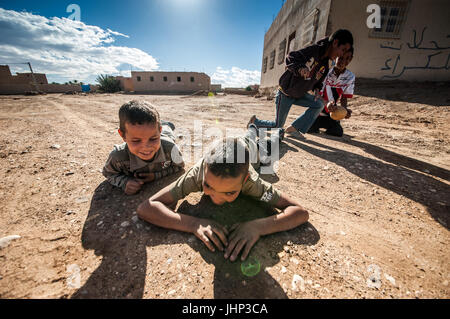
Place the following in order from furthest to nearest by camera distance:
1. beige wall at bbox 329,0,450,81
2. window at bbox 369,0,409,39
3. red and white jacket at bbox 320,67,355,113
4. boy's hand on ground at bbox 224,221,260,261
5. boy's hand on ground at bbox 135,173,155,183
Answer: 1. window at bbox 369,0,409,39
2. beige wall at bbox 329,0,450,81
3. red and white jacket at bbox 320,67,355,113
4. boy's hand on ground at bbox 135,173,155,183
5. boy's hand on ground at bbox 224,221,260,261

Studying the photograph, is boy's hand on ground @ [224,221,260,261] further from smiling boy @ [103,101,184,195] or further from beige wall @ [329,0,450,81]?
beige wall @ [329,0,450,81]

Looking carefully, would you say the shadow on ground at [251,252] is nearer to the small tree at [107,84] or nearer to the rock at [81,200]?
the rock at [81,200]

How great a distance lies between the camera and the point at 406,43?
6699mm

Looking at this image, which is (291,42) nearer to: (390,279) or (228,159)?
(228,159)

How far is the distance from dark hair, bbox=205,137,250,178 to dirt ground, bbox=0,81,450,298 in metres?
0.48

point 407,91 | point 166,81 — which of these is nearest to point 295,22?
point 407,91

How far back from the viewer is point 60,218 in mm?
1465

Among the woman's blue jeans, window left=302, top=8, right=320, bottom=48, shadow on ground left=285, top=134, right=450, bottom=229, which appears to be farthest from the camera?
window left=302, top=8, right=320, bottom=48

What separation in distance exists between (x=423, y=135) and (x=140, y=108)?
194 inches

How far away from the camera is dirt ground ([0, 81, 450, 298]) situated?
979 mm

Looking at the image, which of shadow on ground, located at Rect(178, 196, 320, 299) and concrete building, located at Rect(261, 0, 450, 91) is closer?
shadow on ground, located at Rect(178, 196, 320, 299)

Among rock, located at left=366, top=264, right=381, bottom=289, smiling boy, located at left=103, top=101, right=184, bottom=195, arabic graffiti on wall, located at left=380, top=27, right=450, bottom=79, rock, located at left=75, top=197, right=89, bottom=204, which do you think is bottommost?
rock, located at left=366, top=264, right=381, bottom=289

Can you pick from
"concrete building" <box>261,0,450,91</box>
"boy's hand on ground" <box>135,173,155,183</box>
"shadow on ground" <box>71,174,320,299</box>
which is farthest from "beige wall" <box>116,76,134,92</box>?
"shadow on ground" <box>71,174,320,299</box>
